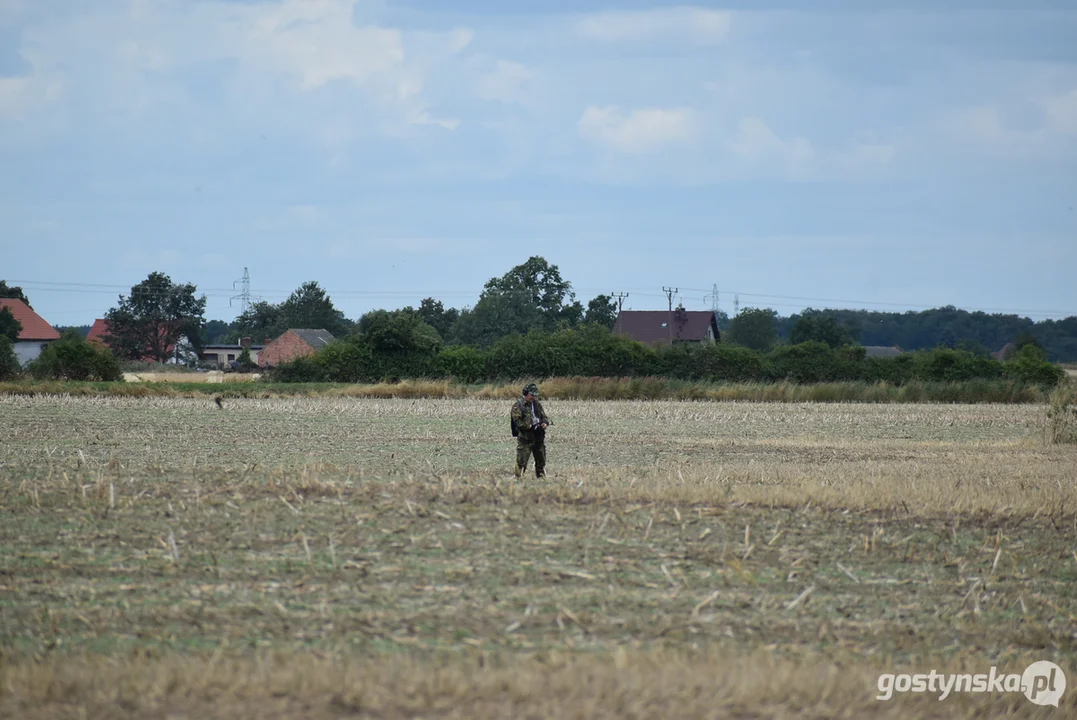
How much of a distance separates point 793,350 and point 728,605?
55.8 metres

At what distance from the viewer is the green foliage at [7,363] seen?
2064 inches

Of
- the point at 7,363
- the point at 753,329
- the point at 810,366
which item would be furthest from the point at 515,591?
the point at 753,329

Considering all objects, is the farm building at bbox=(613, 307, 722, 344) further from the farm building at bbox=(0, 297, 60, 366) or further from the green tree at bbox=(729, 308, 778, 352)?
the farm building at bbox=(0, 297, 60, 366)

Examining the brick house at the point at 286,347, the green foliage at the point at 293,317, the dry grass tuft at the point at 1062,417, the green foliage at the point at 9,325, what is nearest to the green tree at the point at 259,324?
the green foliage at the point at 293,317

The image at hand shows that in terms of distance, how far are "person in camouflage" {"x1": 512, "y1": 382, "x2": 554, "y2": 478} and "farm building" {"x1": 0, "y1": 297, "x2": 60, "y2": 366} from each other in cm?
7654

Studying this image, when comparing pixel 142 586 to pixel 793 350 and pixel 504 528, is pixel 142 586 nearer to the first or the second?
pixel 504 528

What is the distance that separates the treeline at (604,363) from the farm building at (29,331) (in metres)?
35.2

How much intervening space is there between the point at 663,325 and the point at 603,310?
7425mm

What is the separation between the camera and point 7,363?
52750 mm

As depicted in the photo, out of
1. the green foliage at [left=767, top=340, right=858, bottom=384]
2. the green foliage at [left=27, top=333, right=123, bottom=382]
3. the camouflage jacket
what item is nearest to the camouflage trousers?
the camouflage jacket

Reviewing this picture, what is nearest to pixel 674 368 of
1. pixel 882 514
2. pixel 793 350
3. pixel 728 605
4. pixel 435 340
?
pixel 793 350

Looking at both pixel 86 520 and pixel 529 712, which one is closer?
pixel 529 712

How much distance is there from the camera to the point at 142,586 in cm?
987

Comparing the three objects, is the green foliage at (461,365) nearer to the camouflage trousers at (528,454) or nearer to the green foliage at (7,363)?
the green foliage at (7,363)
